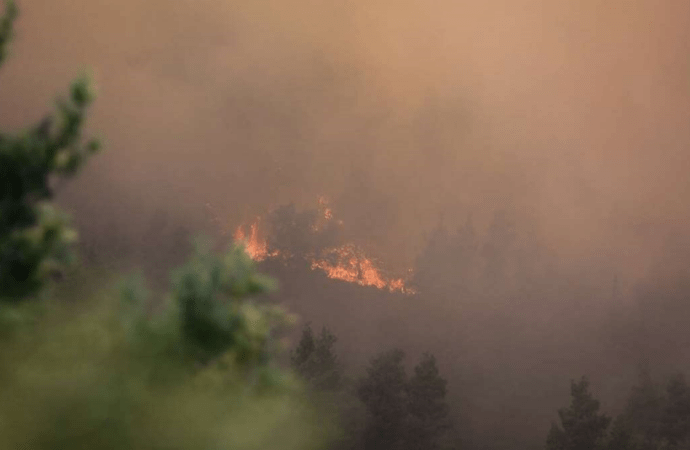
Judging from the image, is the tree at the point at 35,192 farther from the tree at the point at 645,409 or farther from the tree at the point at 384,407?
the tree at the point at 645,409

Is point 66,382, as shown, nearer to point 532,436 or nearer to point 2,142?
point 2,142

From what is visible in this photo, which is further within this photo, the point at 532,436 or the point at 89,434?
the point at 532,436

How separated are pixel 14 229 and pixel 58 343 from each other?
13.7ft

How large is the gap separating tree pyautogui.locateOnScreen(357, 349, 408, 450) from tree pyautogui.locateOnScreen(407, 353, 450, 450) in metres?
1.52

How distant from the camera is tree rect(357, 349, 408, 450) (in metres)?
59.3

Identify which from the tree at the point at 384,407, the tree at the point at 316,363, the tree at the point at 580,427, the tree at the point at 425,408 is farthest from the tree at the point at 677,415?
the tree at the point at 316,363

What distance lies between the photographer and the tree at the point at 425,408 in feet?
205

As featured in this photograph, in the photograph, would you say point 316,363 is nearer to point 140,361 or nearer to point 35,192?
point 35,192

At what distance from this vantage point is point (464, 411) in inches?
5714

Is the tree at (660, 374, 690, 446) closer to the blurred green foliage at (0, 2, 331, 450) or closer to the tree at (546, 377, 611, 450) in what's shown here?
the tree at (546, 377, 611, 450)

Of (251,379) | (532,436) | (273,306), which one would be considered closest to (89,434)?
(251,379)

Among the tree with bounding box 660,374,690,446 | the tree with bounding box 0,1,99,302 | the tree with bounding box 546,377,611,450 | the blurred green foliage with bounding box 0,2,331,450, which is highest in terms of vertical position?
the tree with bounding box 660,374,690,446

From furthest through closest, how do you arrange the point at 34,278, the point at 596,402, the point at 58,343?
the point at 596,402 < the point at 34,278 < the point at 58,343

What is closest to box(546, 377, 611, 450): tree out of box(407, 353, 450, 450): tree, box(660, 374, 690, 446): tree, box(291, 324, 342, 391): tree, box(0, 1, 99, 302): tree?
box(407, 353, 450, 450): tree
